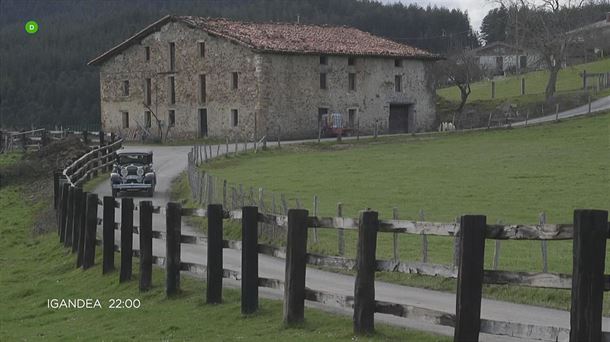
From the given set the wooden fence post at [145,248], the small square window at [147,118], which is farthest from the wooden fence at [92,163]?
the small square window at [147,118]

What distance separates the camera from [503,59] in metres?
128

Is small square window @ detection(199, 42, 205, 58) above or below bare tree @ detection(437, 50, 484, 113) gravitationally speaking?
above

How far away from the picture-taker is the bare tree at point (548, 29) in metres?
82.0

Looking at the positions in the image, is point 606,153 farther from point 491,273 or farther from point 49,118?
point 49,118

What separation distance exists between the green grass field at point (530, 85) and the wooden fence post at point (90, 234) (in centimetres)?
6456

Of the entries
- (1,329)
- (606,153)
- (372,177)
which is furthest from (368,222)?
(606,153)

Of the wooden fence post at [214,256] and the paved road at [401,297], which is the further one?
the wooden fence post at [214,256]

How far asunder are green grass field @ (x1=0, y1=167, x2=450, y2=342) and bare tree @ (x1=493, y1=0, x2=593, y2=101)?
6249cm

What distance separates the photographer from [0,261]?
2481cm

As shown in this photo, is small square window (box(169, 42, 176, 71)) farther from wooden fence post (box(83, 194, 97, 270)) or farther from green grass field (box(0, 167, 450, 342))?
wooden fence post (box(83, 194, 97, 270))

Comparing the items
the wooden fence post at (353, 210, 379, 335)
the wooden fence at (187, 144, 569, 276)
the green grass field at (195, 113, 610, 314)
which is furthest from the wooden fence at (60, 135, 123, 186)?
the wooden fence post at (353, 210, 379, 335)

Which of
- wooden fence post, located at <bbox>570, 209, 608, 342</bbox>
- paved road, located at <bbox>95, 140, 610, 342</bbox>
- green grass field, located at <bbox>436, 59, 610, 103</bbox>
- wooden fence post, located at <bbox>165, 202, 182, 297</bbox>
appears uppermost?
green grass field, located at <bbox>436, 59, 610, 103</bbox>

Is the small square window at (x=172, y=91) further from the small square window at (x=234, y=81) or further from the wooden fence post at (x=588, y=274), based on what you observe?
the wooden fence post at (x=588, y=274)

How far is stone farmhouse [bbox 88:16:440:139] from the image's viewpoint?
2682 inches
